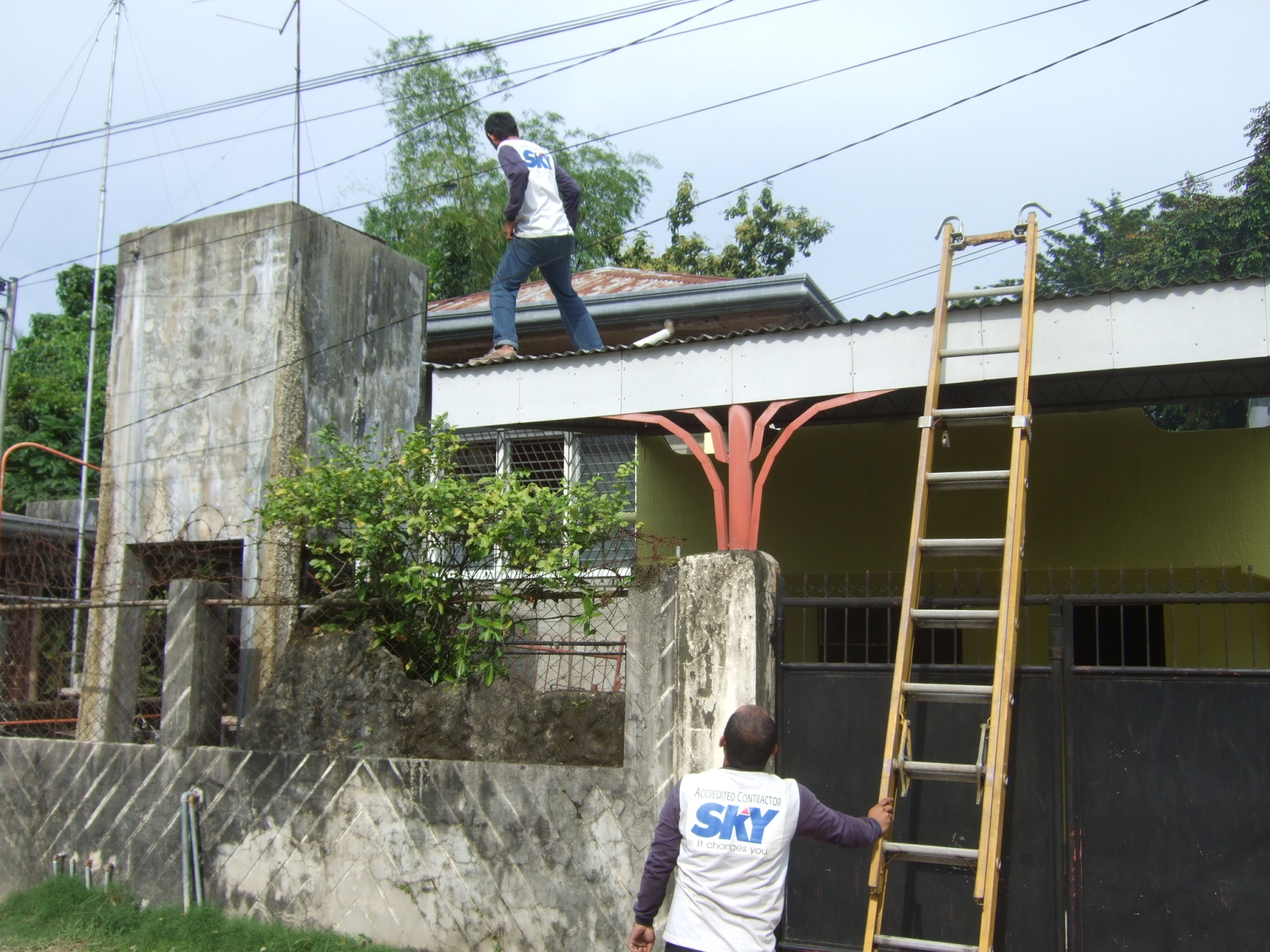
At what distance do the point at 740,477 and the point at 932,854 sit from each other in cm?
276

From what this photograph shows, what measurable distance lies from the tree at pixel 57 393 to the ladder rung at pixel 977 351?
34.7ft

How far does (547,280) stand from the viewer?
9172mm

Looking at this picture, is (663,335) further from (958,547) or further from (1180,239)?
(1180,239)

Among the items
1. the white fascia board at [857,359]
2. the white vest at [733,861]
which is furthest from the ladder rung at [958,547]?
the white vest at [733,861]

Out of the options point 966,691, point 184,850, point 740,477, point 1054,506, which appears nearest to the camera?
point 966,691

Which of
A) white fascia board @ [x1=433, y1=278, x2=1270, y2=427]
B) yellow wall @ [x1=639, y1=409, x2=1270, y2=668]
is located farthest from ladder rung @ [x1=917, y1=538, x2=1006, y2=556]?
yellow wall @ [x1=639, y1=409, x2=1270, y2=668]

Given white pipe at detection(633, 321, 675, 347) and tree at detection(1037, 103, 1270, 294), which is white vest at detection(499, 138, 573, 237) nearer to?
white pipe at detection(633, 321, 675, 347)

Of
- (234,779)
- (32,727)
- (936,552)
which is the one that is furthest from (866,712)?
(32,727)

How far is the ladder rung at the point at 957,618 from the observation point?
193 inches

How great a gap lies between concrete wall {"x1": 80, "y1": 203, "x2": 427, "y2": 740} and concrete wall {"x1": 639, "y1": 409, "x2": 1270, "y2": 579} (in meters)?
2.64

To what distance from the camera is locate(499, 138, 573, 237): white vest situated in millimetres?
8906

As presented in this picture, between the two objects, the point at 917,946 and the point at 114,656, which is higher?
the point at 114,656

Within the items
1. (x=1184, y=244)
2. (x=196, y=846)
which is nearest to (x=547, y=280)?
(x=196, y=846)

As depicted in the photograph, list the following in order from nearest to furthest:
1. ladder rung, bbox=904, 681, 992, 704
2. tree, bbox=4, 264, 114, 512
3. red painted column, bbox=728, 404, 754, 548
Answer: ladder rung, bbox=904, 681, 992, 704 < red painted column, bbox=728, 404, 754, 548 < tree, bbox=4, 264, 114, 512
